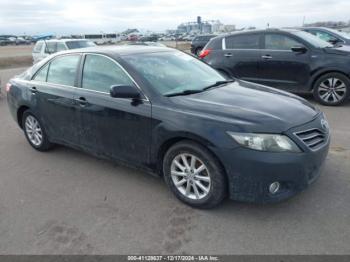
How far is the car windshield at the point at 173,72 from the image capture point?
3871 mm

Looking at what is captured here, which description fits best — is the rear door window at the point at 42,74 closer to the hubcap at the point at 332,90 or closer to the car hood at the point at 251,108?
the car hood at the point at 251,108

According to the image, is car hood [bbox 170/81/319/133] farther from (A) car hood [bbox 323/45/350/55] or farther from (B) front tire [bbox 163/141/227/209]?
(A) car hood [bbox 323/45/350/55]

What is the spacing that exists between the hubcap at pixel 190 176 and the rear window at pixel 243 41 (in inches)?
230

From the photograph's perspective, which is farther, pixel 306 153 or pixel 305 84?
pixel 305 84

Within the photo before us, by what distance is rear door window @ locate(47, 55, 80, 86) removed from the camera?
4.56 metres

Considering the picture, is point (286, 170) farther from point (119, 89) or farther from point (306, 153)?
point (119, 89)

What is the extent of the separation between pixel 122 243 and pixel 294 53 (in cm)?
637

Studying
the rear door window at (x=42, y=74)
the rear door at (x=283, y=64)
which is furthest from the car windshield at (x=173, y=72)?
the rear door at (x=283, y=64)

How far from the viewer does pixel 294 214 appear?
3.38 meters

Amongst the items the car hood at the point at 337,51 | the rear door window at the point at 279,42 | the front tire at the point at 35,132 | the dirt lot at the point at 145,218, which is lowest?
the dirt lot at the point at 145,218

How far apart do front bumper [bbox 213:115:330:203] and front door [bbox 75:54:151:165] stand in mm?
975

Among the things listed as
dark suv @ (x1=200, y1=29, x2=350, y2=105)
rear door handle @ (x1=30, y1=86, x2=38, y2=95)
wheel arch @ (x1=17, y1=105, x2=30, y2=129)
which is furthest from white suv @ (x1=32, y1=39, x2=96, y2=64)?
rear door handle @ (x1=30, y1=86, x2=38, y2=95)

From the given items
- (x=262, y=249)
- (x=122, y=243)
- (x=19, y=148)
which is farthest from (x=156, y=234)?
(x=19, y=148)

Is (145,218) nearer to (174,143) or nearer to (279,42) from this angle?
(174,143)
